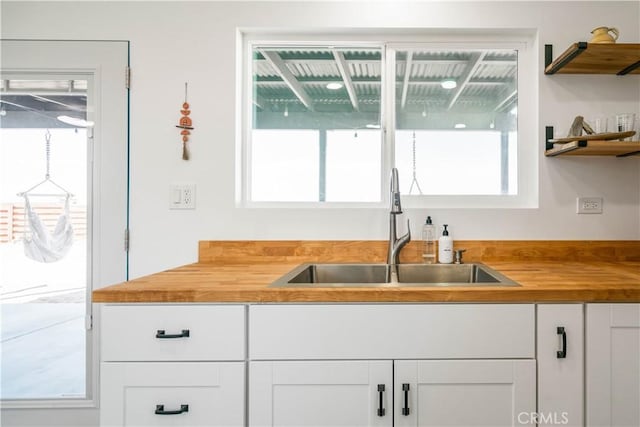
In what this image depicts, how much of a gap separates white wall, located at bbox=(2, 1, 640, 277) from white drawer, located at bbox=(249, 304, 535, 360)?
708mm

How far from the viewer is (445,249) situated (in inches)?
67.2

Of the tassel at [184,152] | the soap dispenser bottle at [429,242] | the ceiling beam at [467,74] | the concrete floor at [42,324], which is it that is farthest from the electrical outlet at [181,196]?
the ceiling beam at [467,74]

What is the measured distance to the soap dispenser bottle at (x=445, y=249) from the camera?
1.71 metres

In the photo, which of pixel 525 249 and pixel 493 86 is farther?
pixel 493 86

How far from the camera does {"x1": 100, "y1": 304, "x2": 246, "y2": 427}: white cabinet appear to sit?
44.4 inches

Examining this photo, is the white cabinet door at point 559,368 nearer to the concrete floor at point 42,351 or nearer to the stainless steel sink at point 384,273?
the stainless steel sink at point 384,273

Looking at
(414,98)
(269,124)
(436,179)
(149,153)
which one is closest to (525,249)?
(436,179)

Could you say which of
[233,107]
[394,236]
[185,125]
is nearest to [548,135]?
[394,236]

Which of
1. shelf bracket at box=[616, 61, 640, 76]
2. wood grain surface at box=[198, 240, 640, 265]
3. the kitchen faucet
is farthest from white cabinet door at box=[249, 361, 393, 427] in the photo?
shelf bracket at box=[616, 61, 640, 76]

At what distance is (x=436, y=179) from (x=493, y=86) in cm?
57

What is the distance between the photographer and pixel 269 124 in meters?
1.94

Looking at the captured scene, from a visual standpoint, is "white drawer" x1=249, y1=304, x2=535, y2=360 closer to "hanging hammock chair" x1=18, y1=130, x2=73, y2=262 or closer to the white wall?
the white wall

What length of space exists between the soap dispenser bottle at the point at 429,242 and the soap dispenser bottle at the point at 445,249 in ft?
0.18

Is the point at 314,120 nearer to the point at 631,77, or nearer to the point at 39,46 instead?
the point at 39,46
